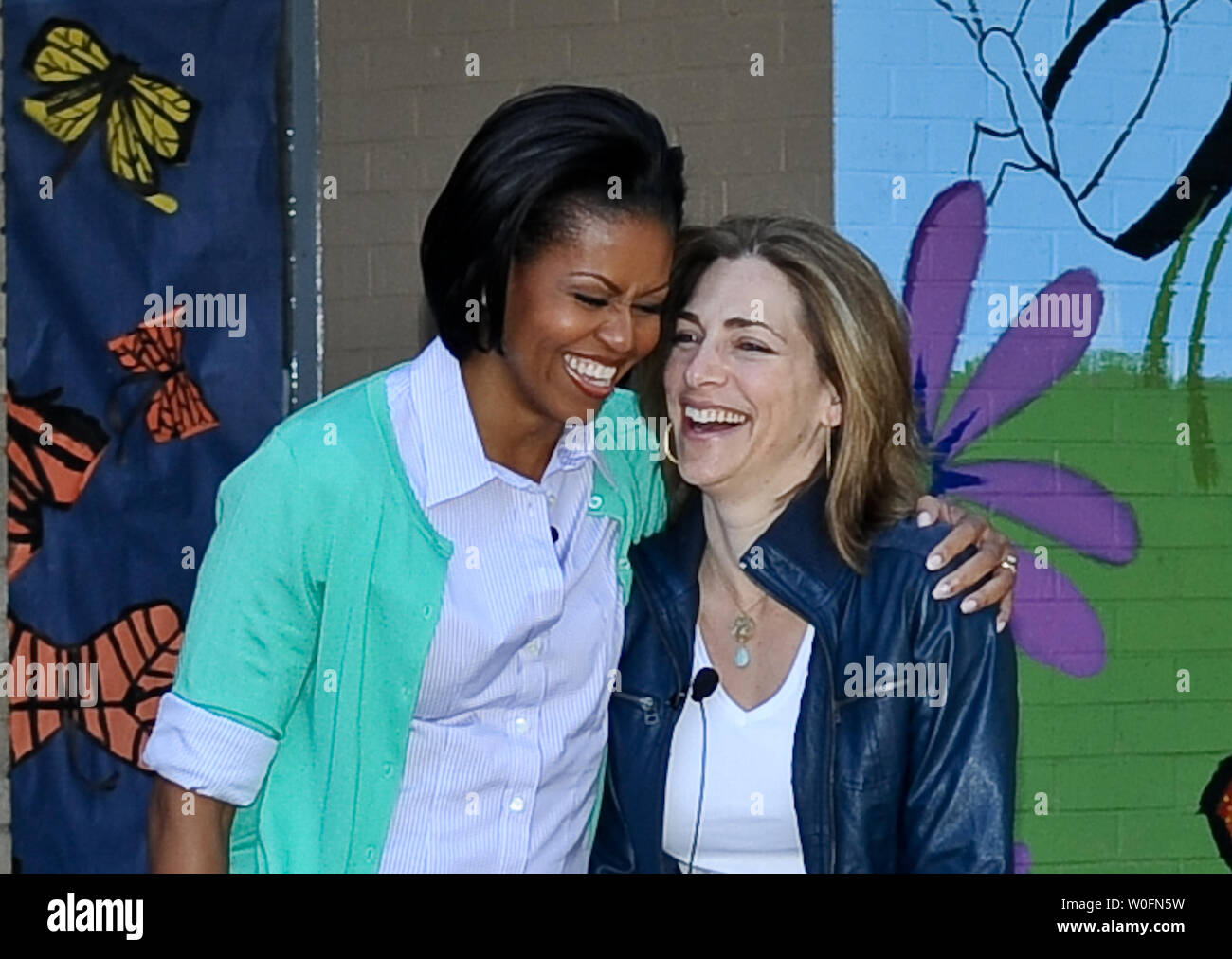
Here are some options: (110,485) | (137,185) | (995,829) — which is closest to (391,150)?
(137,185)

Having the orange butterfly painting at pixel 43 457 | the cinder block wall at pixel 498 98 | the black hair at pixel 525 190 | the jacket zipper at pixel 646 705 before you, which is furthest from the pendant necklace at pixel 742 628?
the orange butterfly painting at pixel 43 457

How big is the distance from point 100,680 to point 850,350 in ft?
6.48

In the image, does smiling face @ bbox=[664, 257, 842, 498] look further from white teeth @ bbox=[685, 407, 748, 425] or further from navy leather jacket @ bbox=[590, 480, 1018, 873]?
navy leather jacket @ bbox=[590, 480, 1018, 873]

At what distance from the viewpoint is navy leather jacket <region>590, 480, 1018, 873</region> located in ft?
10.8

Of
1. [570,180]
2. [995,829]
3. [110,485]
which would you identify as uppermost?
[570,180]

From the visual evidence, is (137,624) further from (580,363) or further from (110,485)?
(580,363)

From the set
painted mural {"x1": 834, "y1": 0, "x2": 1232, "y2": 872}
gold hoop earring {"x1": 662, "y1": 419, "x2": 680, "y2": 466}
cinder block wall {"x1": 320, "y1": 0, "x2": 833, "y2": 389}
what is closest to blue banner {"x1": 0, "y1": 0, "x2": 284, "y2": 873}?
cinder block wall {"x1": 320, "y1": 0, "x2": 833, "y2": 389}

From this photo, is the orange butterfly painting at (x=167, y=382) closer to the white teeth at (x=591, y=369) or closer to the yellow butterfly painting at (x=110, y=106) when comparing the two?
the yellow butterfly painting at (x=110, y=106)

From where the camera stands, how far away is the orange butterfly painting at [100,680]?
4.51 meters

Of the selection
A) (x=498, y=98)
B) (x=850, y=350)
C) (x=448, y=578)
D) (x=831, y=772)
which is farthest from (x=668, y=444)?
(x=498, y=98)

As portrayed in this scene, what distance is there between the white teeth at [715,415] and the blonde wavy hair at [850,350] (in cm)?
16

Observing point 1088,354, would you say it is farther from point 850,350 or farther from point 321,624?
point 321,624

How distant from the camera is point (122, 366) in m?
4.52

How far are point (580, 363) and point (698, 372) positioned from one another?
27 cm
